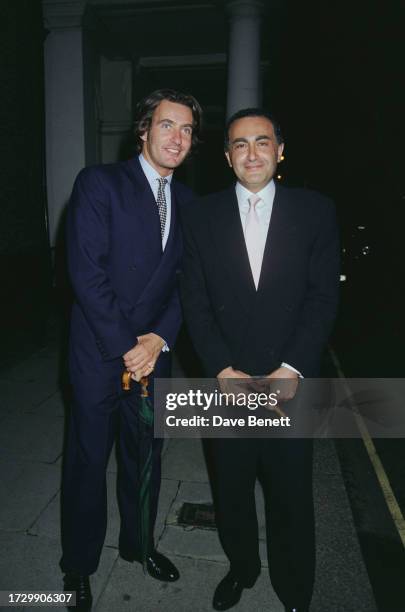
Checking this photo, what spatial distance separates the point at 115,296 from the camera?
194 centimetres

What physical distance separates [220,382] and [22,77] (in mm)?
5842

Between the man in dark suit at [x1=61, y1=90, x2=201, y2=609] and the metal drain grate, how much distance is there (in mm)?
732

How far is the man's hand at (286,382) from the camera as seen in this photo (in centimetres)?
187

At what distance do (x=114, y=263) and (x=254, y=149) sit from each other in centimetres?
78

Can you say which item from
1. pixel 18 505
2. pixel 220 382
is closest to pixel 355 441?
pixel 220 382

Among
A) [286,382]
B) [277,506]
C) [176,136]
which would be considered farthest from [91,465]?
[176,136]

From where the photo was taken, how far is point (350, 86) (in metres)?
11.4

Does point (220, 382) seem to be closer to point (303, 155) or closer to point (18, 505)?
point (18, 505)

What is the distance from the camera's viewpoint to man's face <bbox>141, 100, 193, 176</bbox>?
2025 millimetres

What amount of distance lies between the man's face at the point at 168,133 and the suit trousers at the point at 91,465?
3.61 feet

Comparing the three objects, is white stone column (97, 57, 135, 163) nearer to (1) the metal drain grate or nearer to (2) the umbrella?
(1) the metal drain grate

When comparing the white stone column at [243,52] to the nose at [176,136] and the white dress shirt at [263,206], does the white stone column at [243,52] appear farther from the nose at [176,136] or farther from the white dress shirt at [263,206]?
the white dress shirt at [263,206]

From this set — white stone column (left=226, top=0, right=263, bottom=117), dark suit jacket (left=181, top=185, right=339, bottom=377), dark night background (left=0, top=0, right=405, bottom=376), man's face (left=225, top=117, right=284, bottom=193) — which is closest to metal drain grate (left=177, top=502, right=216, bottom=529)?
dark suit jacket (left=181, top=185, right=339, bottom=377)

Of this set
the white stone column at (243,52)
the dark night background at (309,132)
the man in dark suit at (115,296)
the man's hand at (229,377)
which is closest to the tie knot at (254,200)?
the man in dark suit at (115,296)
